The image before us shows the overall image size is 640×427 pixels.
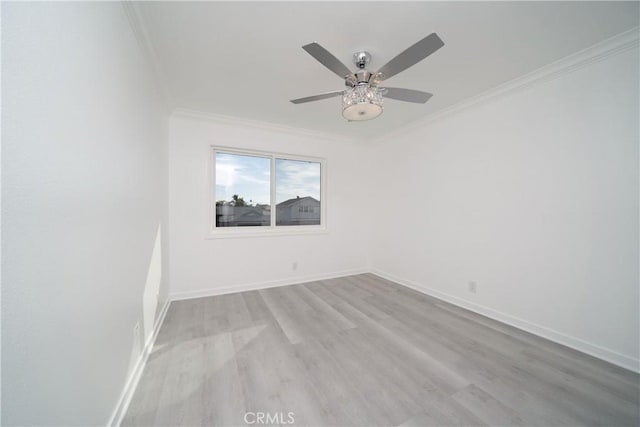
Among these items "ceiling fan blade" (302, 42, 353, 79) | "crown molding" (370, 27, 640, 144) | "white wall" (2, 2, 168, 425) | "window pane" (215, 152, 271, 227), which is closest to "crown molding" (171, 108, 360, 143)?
"window pane" (215, 152, 271, 227)

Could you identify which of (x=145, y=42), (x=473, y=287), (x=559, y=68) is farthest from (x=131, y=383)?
(x=559, y=68)

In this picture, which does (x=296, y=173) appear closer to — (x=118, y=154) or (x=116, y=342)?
(x=118, y=154)

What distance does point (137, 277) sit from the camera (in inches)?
63.9

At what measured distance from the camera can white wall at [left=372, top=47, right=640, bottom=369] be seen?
5.84ft

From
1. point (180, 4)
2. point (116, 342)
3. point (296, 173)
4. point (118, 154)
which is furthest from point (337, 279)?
point (180, 4)

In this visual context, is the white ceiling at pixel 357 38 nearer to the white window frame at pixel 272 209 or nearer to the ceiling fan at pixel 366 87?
the ceiling fan at pixel 366 87

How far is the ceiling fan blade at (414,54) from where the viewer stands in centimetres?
123

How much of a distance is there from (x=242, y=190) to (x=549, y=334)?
395 cm

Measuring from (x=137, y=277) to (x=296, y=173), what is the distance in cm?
274

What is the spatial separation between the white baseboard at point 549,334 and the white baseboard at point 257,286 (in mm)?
1452

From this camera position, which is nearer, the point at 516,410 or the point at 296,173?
the point at 516,410

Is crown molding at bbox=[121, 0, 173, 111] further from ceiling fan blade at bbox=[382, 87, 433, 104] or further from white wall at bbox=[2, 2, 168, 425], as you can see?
ceiling fan blade at bbox=[382, 87, 433, 104]

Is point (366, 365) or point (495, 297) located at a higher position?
point (495, 297)

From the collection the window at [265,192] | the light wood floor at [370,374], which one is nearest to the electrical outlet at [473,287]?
the light wood floor at [370,374]
